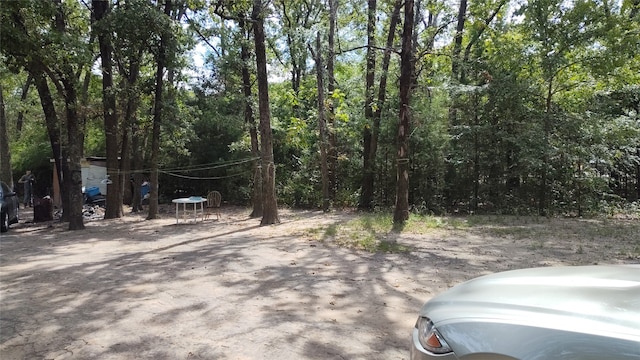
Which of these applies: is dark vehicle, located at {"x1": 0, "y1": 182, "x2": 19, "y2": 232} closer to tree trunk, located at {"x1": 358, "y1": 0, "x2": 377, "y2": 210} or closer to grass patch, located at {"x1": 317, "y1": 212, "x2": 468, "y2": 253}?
grass patch, located at {"x1": 317, "y1": 212, "x2": 468, "y2": 253}

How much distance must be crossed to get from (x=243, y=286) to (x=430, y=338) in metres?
3.86

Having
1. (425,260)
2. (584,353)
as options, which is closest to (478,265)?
(425,260)

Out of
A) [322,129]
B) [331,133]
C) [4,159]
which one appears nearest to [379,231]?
[322,129]

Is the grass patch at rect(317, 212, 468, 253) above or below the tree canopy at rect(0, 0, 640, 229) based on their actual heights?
below

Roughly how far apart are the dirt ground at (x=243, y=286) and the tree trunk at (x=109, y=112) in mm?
4265

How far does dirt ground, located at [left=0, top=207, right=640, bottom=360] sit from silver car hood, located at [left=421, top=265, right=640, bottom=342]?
1422mm

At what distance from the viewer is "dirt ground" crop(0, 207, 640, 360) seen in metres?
3.81

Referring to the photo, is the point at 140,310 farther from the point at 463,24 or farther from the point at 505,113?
the point at 463,24

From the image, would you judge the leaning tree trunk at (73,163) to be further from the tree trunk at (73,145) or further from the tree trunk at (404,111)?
the tree trunk at (404,111)

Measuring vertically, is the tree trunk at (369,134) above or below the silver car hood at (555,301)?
above

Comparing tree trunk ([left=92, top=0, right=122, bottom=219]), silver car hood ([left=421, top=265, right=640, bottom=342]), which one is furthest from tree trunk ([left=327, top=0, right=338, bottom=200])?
silver car hood ([left=421, top=265, right=640, bottom=342])

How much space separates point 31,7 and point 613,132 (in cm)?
1513

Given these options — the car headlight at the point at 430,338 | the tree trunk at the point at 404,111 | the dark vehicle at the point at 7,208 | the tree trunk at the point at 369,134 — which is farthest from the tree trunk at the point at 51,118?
the car headlight at the point at 430,338

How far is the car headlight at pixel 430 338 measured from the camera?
6.73ft
